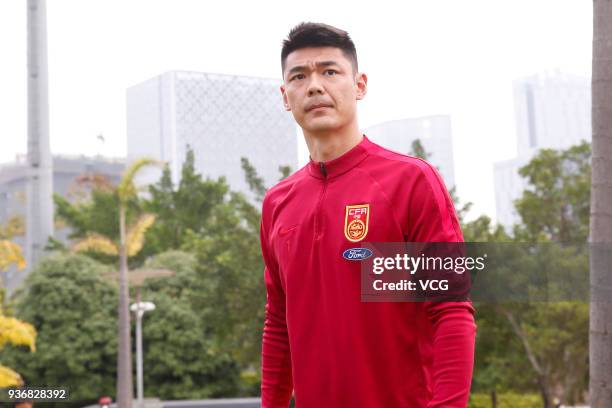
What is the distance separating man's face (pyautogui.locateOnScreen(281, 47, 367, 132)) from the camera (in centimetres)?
178

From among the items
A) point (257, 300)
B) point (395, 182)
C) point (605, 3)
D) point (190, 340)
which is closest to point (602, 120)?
point (605, 3)

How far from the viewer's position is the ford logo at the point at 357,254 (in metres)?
1.70

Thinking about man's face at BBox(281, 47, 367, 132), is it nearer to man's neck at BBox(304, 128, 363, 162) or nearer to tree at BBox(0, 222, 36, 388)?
man's neck at BBox(304, 128, 363, 162)

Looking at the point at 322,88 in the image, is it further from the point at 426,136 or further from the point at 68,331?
the point at 426,136

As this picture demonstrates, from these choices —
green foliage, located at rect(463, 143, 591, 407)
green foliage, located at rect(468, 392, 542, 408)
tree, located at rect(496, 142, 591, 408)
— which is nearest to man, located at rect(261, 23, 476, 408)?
tree, located at rect(496, 142, 591, 408)

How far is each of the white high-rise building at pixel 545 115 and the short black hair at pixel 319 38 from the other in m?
43.6

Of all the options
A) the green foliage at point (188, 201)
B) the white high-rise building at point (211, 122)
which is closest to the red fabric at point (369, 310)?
the green foliage at point (188, 201)

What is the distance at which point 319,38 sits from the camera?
1.79 metres

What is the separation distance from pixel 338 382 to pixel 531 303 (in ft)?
45.2

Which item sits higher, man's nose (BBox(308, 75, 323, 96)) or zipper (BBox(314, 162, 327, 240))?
man's nose (BBox(308, 75, 323, 96))

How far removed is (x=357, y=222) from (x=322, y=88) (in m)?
0.31

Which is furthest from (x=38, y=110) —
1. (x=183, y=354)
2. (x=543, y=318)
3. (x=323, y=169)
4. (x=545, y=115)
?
(x=545, y=115)

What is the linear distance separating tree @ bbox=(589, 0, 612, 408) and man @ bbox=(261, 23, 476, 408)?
5.86ft

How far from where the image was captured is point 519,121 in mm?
49031
